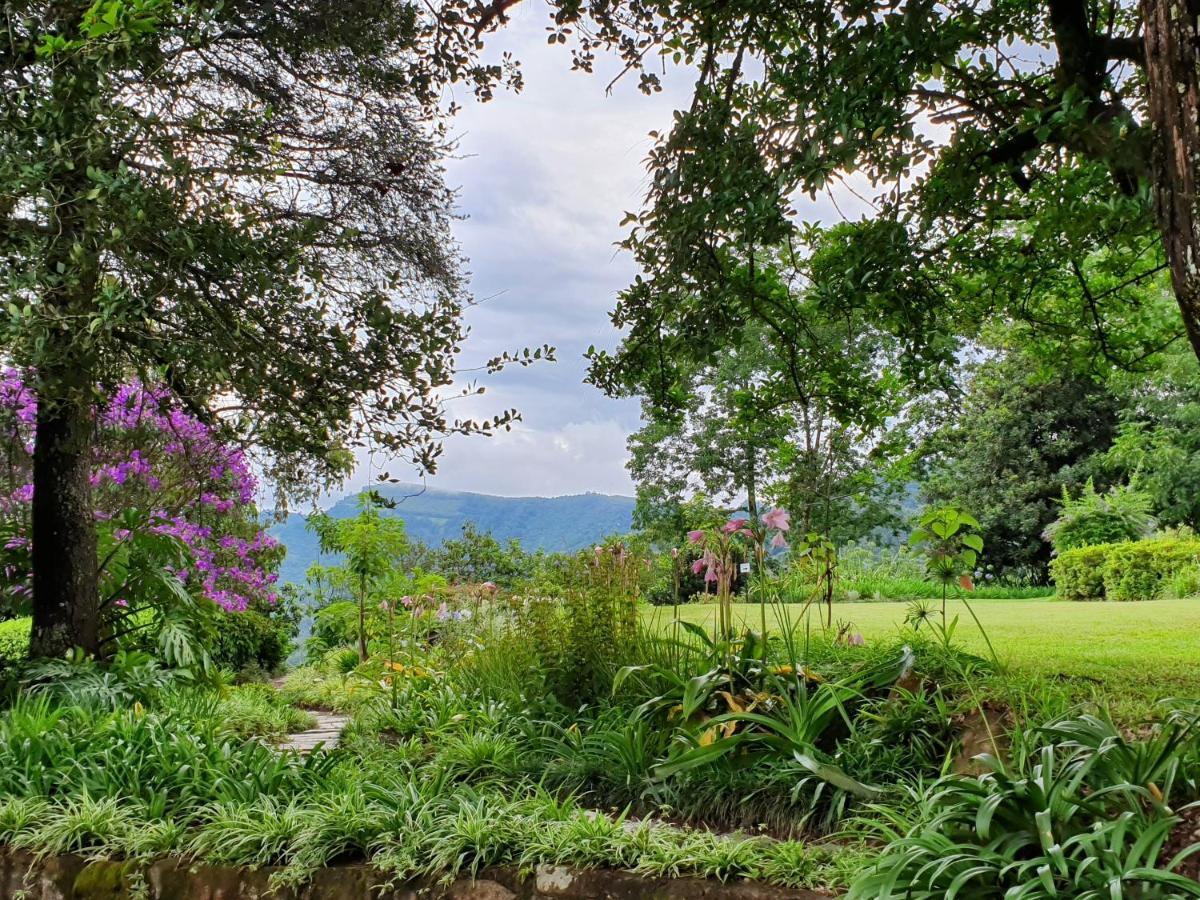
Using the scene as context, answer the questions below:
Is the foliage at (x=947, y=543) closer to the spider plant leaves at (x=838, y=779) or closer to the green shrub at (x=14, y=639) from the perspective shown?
the spider plant leaves at (x=838, y=779)

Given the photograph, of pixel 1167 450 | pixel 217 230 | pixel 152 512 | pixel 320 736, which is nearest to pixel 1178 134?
pixel 217 230

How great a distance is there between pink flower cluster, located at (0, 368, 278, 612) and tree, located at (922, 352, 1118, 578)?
15.4m

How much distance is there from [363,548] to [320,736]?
130 inches

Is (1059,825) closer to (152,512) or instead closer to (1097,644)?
(1097,644)

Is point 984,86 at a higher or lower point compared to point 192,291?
higher

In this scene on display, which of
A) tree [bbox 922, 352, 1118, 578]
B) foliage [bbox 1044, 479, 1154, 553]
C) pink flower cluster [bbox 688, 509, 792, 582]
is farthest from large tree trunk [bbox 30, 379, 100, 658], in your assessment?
tree [bbox 922, 352, 1118, 578]

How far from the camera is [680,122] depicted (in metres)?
3.73

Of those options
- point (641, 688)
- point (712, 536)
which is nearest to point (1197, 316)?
point (712, 536)

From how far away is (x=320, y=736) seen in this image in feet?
16.0

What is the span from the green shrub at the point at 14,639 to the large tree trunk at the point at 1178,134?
6.89 meters

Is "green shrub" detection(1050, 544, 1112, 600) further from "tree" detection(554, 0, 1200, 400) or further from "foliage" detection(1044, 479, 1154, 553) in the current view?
"tree" detection(554, 0, 1200, 400)

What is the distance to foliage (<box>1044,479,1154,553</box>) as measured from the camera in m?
15.6

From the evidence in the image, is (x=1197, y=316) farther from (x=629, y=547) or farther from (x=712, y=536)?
(x=629, y=547)

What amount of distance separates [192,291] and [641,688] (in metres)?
2.62
